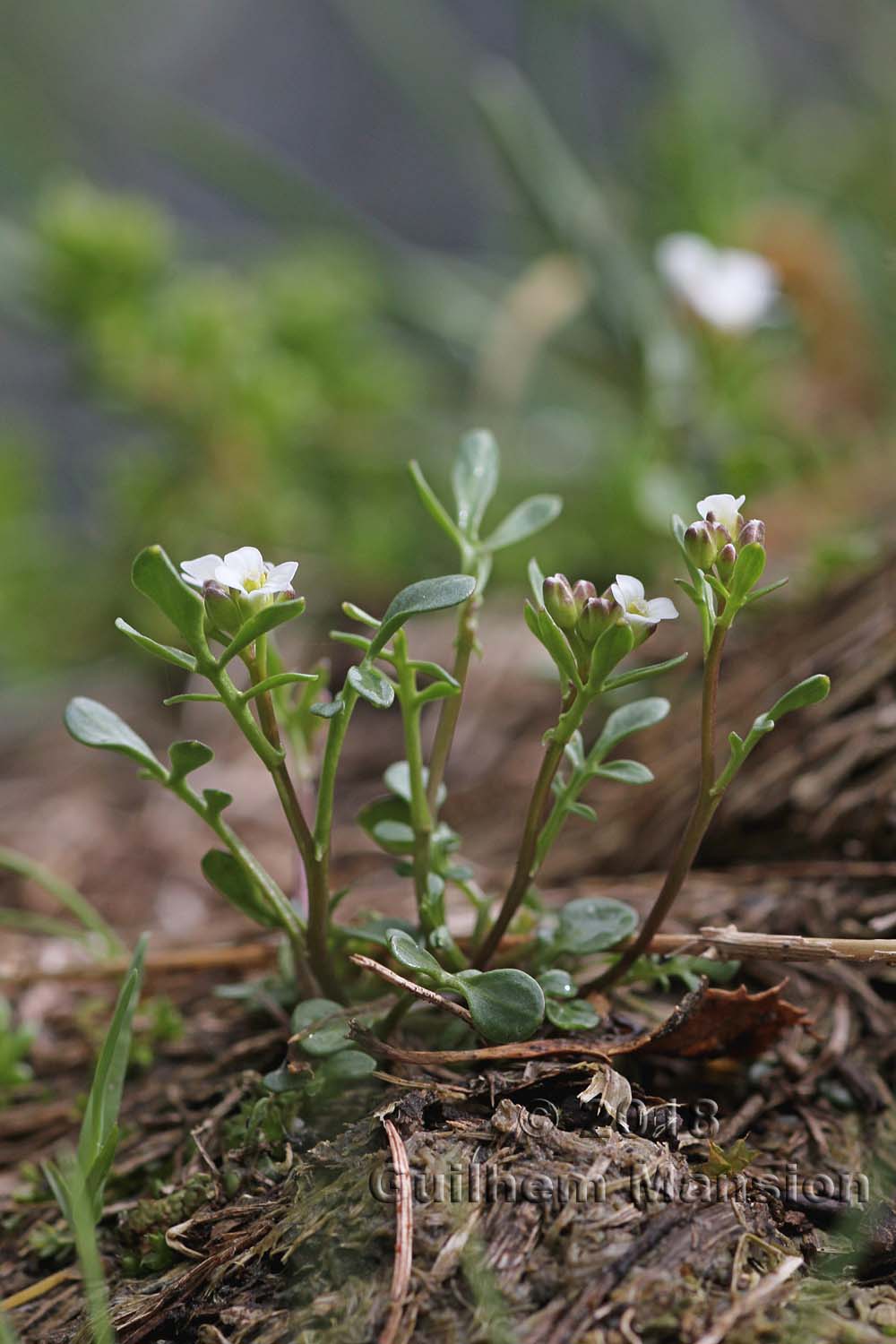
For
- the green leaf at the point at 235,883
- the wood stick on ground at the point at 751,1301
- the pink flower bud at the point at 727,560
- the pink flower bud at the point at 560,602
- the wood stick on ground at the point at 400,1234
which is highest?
the pink flower bud at the point at 727,560

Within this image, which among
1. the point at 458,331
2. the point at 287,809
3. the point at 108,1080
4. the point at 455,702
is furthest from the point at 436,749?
the point at 458,331

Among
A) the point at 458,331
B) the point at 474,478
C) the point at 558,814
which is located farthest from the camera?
the point at 458,331

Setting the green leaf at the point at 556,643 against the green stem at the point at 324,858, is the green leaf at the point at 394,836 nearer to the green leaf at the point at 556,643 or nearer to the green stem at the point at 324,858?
the green stem at the point at 324,858

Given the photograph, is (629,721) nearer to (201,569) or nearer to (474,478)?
(474,478)

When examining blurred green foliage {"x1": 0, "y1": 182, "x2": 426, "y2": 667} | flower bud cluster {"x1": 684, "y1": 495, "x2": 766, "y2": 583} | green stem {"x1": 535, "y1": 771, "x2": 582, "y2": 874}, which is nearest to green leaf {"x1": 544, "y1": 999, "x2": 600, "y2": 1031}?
green stem {"x1": 535, "y1": 771, "x2": 582, "y2": 874}

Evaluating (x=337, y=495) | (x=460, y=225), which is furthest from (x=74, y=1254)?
(x=460, y=225)

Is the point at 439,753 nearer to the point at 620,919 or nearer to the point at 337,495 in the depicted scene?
the point at 620,919

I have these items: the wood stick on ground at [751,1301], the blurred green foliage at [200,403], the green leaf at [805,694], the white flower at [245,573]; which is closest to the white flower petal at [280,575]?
the white flower at [245,573]
